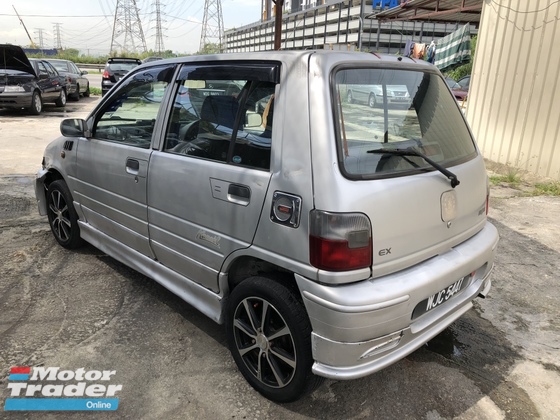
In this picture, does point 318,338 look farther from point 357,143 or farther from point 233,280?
point 357,143

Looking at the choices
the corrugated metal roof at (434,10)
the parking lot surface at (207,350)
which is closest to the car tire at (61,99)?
the corrugated metal roof at (434,10)

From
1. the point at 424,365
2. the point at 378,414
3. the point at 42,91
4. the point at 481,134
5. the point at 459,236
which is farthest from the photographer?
the point at 42,91

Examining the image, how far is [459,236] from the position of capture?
255 cm

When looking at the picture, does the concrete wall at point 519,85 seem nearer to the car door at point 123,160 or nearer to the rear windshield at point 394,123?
the rear windshield at point 394,123

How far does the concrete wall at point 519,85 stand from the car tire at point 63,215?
6688mm

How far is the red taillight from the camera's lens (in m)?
2.01

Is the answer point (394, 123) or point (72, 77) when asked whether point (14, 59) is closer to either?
point (72, 77)

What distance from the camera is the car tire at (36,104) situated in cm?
1392

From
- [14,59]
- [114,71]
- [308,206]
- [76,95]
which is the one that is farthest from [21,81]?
[308,206]

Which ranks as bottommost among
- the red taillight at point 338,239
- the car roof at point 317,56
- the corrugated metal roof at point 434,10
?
the red taillight at point 338,239

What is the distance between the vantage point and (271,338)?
7.75 ft

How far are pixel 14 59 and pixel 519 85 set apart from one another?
43.8ft

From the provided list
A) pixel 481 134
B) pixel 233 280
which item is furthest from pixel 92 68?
pixel 233 280

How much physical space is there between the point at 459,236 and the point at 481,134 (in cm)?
664
